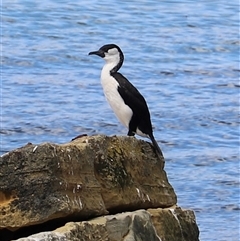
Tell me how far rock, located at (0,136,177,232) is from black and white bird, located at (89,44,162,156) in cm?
97

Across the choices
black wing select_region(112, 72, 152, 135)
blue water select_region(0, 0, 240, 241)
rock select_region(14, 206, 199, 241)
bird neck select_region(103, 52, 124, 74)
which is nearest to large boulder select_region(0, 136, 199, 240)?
rock select_region(14, 206, 199, 241)

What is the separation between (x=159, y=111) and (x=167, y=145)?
1.73m

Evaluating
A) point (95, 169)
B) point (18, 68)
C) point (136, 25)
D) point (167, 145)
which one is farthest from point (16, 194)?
point (136, 25)

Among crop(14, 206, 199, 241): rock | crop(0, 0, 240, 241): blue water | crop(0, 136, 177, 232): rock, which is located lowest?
crop(0, 0, 240, 241): blue water

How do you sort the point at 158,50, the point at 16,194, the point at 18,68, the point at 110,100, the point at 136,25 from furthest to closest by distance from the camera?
the point at 136,25, the point at 158,50, the point at 18,68, the point at 110,100, the point at 16,194

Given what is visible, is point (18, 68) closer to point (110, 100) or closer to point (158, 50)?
point (158, 50)

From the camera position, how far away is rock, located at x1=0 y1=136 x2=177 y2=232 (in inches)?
265

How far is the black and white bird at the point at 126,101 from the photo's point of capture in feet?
28.9

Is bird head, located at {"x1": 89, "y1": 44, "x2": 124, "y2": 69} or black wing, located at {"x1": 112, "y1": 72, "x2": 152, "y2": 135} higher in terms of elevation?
bird head, located at {"x1": 89, "y1": 44, "x2": 124, "y2": 69}

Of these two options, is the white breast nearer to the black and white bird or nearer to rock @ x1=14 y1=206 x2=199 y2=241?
the black and white bird

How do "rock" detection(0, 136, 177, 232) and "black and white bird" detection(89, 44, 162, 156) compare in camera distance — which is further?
"black and white bird" detection(89, 44, 162, 156)

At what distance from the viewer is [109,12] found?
23.5m

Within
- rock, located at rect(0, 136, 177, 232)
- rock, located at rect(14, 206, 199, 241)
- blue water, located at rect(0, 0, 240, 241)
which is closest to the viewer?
rock, located at rect(14, 206, 199, 241)

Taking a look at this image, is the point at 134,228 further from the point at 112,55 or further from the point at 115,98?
the point at 112,55
